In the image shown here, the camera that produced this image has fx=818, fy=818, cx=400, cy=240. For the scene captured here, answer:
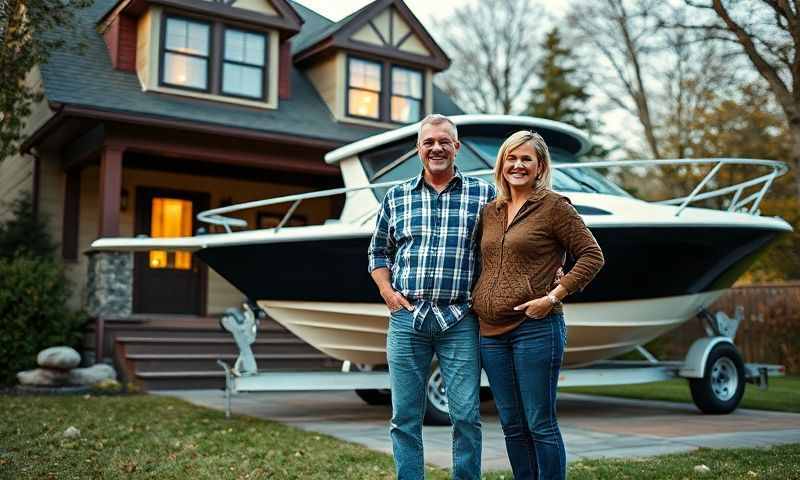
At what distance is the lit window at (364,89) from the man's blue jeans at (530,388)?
35.6 ft

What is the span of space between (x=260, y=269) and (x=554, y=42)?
1827 cm

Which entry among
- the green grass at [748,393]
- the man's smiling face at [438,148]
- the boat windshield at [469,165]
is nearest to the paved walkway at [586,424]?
the green grass at [748,393]

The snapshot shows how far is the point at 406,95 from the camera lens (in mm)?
14281

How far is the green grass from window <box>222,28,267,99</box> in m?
6.64

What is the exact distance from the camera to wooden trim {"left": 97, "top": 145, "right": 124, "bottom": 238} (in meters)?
10.5

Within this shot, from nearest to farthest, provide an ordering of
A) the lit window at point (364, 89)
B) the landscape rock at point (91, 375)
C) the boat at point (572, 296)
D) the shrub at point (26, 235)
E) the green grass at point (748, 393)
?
the boat at point (572, 296) < the green grass at point (748, 393) < the landscape rock at point (91, 375) < the shrub at point (26, 235) < the lit window at point (364, 89)

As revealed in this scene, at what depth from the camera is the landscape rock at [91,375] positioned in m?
9.24

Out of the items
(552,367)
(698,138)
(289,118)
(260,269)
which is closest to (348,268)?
(260,269)

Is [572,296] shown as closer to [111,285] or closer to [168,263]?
[111,285]

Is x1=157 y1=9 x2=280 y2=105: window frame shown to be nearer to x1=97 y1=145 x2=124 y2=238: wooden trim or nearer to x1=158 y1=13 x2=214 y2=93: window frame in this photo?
x1=158 y1=13 x2=214 y2=93: window frame

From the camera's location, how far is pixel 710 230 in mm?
6578

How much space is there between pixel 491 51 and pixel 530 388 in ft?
77.3

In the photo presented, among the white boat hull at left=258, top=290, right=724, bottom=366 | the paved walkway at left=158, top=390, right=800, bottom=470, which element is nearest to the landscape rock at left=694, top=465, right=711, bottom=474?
the paved walkway at left=158, top=390, right=800, bottom=470

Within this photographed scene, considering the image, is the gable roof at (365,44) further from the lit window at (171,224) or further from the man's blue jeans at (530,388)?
the man's blue jeans at (530,388)
